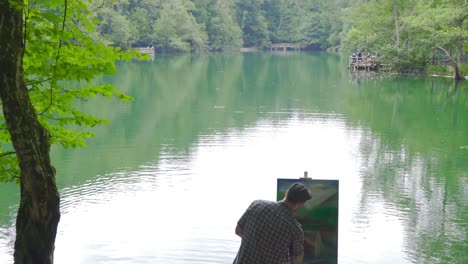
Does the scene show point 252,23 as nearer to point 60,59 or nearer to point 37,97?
point 37,97

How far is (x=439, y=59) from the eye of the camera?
45.9 m

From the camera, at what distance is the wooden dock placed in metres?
48.4

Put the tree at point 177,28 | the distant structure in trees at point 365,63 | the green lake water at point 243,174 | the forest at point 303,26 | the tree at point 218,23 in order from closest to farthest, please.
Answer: the green lake water at point 243,174
the forest at point 303,26
the distant structure in trees at point 365,63
the tree at point 177,28
the tree at point 218,23

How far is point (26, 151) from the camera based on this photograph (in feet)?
16.1

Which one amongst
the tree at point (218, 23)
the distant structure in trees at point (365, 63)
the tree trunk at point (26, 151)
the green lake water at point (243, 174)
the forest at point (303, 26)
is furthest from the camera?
the tree at point (218, 23)

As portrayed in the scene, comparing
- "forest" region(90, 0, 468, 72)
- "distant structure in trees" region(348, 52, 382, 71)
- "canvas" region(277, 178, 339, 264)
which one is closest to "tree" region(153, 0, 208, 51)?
"forest" region(90, 0, 468, 72)

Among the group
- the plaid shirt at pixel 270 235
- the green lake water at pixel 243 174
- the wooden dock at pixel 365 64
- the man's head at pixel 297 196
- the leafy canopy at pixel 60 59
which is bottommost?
the green lake water at pixel 243 174

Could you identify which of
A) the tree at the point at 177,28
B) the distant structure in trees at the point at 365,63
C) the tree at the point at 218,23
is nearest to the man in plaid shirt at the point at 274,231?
the distant structure in trees at the point at 365,63

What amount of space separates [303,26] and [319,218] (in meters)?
93.8

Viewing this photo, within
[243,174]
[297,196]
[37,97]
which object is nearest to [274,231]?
[297,196]

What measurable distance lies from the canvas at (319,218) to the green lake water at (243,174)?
2.44 meters

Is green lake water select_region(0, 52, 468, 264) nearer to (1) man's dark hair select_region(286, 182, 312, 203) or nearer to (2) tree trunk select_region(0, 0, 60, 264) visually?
(2) tree trunk select_region(0, 0, 60, 264)

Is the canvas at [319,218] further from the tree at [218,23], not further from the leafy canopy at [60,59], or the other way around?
the tree at [218,23]

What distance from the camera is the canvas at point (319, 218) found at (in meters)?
6.30
